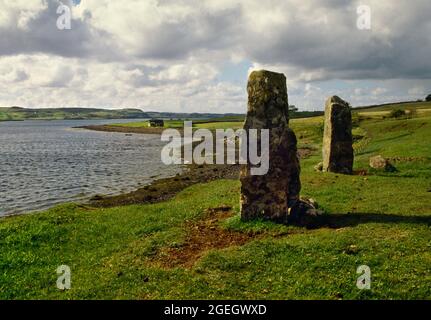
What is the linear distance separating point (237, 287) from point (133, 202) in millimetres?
26525

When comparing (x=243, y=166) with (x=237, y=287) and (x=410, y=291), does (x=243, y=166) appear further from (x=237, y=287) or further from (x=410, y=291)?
(x=410, y=291)

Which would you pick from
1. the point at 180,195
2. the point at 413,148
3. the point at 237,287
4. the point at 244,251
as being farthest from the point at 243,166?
the point at 413,148

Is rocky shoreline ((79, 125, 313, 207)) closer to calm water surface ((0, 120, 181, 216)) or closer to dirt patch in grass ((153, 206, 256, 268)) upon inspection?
calm water surface ((0, 120, 181, 216))

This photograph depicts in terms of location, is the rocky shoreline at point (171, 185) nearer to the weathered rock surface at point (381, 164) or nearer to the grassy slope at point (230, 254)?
the grassy slope at point (230, 254)

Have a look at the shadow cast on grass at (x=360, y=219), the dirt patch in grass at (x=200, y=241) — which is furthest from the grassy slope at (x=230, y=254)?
the dirt patch in grass at (x=200, y=241)

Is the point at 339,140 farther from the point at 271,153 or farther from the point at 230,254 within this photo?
the point at 230,254

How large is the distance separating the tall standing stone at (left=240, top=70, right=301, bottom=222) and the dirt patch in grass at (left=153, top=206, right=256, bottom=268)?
1.98 m

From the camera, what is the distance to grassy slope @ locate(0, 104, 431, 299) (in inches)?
614

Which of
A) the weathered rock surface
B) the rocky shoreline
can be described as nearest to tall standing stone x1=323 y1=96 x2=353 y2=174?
the weathered rock surface

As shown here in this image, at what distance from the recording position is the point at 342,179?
36.6 metres

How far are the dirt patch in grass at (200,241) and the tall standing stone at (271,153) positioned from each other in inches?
78.1

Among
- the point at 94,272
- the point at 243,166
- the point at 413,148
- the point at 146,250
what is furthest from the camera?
the point at 413,148

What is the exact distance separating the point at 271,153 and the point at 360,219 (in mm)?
6580

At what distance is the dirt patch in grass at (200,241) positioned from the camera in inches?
742
